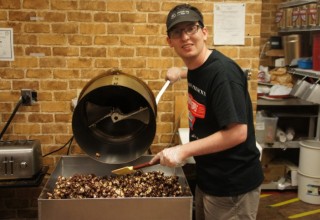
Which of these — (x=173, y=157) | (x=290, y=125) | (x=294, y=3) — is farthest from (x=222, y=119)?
(x=294, y=3)

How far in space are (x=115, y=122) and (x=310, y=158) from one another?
230 cm

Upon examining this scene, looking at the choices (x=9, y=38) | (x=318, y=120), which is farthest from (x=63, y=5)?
(x=318, y=120)

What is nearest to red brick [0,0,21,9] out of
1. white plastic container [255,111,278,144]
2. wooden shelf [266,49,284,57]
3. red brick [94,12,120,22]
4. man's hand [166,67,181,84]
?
red brick [94,12,120,22]

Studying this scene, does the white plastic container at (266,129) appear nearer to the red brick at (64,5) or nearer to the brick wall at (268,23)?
the brick wall at (268,23)

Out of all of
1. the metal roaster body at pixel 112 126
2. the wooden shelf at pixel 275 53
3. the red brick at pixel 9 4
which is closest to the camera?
the metal roaster body at pixel 112 126

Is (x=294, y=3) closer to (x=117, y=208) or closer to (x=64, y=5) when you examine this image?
(x=64, y=5)

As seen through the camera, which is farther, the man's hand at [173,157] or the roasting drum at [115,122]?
the roasting drum at [115,122]

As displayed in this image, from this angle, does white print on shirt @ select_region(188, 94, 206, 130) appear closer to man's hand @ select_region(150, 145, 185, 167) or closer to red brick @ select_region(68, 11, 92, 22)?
man's hand @ select_region(150, 145, 185, 167)

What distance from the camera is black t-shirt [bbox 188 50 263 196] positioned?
152cm

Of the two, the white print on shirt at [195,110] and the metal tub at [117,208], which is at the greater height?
the white print on shirt at [195,110]

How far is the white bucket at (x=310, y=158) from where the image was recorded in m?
3.45

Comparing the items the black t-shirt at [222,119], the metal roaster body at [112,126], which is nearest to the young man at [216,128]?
the black t-shirt at [222,119]

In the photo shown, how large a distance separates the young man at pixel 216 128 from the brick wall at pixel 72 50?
863mm

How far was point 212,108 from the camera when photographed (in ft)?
5.22
